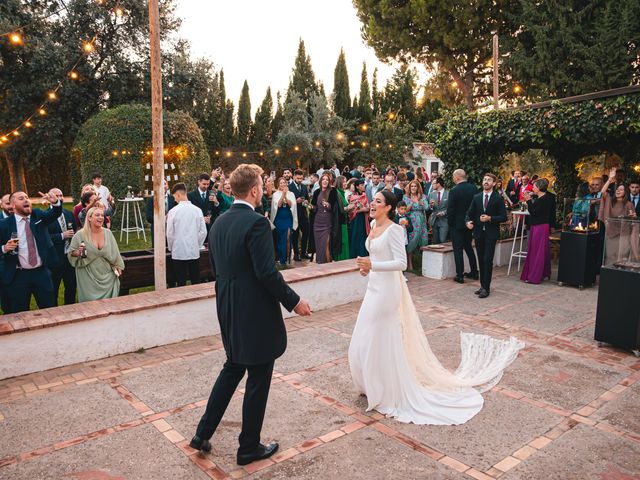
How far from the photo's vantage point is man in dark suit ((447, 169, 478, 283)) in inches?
364

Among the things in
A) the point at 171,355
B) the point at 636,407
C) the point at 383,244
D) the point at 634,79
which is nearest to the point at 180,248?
the point at 171,355

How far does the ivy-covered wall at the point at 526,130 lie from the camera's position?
29.7 feet

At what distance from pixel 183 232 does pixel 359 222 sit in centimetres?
423

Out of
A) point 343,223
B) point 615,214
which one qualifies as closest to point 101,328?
point 343,223

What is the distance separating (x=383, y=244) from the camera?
4480mm

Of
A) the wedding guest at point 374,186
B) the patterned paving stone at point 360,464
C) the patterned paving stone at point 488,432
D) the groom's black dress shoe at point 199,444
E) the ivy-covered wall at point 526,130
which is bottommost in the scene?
the patterned paving stone at point 488,432

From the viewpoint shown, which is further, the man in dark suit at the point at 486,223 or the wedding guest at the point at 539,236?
the wedding guest at the point at 539,236

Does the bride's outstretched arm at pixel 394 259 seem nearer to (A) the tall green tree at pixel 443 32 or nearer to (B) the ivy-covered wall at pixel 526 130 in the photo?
(B) the ivy-covered wall at pixel 526 130

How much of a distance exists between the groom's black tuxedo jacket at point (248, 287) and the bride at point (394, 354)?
123 cm

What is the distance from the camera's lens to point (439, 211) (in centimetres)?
1103

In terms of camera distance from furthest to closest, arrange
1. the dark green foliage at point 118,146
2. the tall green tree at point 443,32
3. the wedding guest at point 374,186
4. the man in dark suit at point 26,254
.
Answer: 1. the tall green tree at point 443,32
2. the dark green foliage at point 118,146
3. the wedding guest at point 374,186
4. the man in dark suit at point 26,254

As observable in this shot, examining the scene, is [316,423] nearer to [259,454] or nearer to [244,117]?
[259,454]

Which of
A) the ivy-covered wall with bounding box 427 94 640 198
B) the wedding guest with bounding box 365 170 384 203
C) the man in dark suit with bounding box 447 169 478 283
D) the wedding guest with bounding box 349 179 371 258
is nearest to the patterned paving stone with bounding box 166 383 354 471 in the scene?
the man in dark suit with bounding box 447 169 478 283

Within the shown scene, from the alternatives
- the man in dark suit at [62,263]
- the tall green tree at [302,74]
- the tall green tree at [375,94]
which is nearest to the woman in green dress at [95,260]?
the man in dark suit at [62,263]
